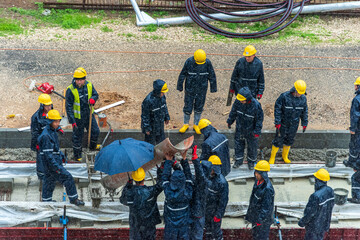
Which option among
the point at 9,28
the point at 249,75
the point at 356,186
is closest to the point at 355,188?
the point at 356,186

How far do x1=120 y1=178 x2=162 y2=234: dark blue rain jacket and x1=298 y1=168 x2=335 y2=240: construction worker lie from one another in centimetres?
265

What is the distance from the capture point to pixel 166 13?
65.8 ft

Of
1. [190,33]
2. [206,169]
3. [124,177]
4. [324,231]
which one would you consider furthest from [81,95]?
[190,33]

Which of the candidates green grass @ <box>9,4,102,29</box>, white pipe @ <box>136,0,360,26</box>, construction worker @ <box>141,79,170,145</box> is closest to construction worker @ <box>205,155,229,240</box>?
construction worker @ <box>141,79,170,145</box>

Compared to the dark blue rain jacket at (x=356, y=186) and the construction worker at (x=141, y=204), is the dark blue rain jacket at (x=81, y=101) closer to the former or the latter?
the construction worker at (x=141, y=204)

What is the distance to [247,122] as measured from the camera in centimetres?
1225

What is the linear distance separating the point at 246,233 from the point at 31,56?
9.36 m

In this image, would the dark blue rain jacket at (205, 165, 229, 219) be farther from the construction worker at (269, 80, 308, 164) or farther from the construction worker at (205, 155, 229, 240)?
the construction worker at (269, 80, 308, 164)

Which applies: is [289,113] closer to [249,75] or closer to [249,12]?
[249,75]

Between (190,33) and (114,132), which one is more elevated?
(190,33)

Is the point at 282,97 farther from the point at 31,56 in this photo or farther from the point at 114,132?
the point at 31,56

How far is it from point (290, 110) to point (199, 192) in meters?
3.79

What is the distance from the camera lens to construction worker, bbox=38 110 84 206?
10703 mm

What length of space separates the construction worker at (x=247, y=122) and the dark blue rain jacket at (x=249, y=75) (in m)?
1.31
